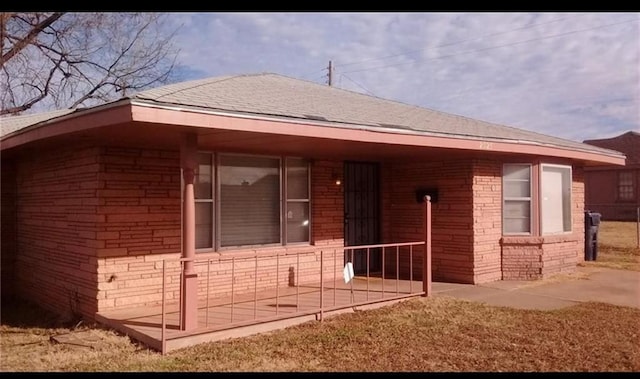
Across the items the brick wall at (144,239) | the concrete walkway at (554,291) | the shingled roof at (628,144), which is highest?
the shingled roof at (628,144)

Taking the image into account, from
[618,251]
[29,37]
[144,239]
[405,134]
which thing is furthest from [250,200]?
[29,37]

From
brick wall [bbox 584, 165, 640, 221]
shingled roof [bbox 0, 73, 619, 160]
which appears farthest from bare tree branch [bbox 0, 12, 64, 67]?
brick wall [bbox 584, 165, 640, 221]

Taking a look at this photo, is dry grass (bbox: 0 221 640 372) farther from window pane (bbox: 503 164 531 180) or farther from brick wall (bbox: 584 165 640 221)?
brick wall (bbox: 584 165 640 221)

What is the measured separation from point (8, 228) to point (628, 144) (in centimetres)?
3357

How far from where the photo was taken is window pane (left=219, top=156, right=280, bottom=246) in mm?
8727

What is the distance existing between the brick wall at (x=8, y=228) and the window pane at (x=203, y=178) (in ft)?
14.1

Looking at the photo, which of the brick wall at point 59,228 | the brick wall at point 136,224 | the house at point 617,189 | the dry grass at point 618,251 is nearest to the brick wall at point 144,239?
the brick wall at point 136,224

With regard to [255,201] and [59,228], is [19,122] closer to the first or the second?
[59,228]

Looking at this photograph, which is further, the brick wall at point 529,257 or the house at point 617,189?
the house at point 617,189

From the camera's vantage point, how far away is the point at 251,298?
8.37 meters

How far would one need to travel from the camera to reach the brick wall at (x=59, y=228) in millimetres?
7562

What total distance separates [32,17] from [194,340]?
16085mm

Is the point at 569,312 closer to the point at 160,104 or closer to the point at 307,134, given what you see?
the point at 307,134

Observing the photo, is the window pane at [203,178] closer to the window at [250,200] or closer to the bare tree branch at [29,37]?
the window at [250,200]
